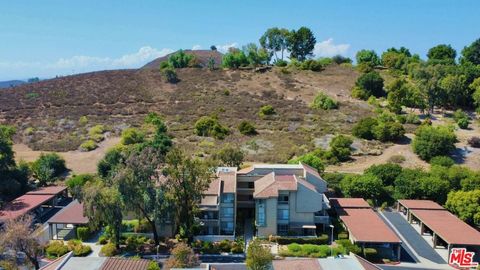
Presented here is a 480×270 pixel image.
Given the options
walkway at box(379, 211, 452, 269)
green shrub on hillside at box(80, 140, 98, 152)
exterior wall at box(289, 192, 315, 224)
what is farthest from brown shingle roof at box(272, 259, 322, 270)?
green shrub on hillside at box(80, 140, 98, 152)

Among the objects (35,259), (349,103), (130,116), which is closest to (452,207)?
(35,259)

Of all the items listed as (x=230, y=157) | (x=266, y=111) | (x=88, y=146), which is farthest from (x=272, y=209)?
(x=266, y=111)

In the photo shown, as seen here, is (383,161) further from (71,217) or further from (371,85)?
(71,217)

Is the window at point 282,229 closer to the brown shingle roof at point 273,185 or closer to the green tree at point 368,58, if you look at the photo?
the brown shingle roof at point 273,185

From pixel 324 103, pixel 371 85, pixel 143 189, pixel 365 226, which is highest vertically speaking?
pixel 371 85

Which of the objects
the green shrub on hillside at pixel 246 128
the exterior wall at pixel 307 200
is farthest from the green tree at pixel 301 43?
the exterior wall at pixel 307 200

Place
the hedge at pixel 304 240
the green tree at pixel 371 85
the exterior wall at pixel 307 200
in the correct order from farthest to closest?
the green tree at pixel 371 85 < the exterior wall at pixel 307 200 < the hedge at pixel 304 240

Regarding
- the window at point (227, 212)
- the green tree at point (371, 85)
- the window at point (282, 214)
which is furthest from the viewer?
the green tree at point (371, 85)

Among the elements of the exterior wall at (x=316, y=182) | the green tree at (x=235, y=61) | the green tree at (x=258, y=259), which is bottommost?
the green tree at (x=258, y=259)
